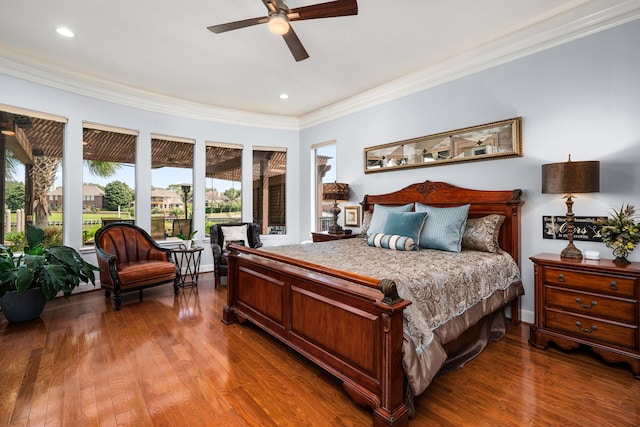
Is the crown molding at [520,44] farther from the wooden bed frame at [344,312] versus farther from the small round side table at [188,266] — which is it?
the small round side table at [188,266]

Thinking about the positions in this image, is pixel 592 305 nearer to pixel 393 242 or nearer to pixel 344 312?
pixel 393 242

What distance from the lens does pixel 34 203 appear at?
392 cm

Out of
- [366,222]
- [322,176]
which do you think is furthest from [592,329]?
[322,176]

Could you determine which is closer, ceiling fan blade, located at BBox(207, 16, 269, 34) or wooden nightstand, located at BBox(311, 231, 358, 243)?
ceiling fan blade, located at BBox(207, 16, 269, 34)

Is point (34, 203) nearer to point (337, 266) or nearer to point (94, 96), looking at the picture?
point (94, 96)

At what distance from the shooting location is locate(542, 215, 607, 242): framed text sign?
2656 millimetres

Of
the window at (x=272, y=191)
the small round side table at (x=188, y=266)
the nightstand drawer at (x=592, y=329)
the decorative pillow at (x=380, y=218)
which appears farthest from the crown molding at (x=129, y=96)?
the nightstand drawer at (x=592, y=329)

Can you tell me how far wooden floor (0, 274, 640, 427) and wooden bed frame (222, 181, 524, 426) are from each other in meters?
0.19

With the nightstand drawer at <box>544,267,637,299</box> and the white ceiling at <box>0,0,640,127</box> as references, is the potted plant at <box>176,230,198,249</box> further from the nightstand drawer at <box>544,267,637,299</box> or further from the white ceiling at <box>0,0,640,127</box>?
the nightstand drawer at <box>544,267,637,299</box>

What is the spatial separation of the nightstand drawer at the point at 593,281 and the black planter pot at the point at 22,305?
16.0 feet

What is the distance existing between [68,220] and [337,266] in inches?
160

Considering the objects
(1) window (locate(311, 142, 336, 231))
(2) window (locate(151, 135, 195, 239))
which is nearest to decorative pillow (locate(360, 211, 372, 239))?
(1) window (locate(311, 142, 336, 231))

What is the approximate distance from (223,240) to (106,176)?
1966mm

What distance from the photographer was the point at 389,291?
1475 millimetres
